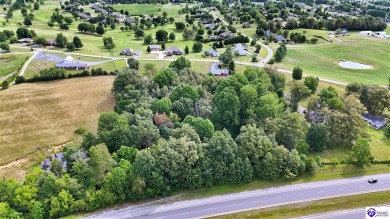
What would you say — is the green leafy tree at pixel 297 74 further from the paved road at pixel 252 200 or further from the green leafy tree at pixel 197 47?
the paved road at pixel 252 200

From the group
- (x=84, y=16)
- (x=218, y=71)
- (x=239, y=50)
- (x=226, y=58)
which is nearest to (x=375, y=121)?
(x=218, y=71)

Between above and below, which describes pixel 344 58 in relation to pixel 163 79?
below

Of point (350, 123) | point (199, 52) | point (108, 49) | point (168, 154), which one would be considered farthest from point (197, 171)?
point (108, 49)

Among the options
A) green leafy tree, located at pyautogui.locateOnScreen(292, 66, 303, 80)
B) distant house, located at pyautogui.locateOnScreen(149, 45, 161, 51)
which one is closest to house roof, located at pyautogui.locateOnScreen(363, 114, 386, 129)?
green leafy tree, located at pyautogui.locateOnScreen(292, 66, 303, 80)

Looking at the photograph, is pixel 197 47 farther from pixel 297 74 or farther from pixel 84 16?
pixel 84 16

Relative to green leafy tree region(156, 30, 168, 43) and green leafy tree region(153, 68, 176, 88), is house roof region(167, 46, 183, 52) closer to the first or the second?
green leafy tree region(156, 30, 168, 43)

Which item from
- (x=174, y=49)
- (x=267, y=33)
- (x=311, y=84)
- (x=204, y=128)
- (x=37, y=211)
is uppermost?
(x=267, y=33)

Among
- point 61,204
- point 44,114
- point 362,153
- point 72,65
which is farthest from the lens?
point 72,65
